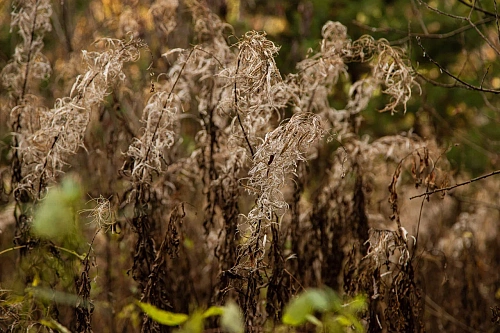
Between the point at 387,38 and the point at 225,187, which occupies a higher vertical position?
the point at 387,38

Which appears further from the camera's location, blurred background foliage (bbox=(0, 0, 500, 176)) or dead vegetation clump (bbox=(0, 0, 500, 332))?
blurred background foliage (bbox=(0, 0, 500, 176))

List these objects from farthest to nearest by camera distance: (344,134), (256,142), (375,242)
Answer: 1. (344,134)
2. (256,142)
3. (375,242)

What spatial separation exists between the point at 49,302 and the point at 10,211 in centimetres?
125

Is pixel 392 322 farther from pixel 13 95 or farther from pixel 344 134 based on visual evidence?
pixel 13 95

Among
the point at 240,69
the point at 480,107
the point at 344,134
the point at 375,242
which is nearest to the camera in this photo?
the point at 240,69

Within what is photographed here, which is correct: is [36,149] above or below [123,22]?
below

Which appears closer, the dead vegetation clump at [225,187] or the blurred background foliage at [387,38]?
the dead vegetation clump at [225,187]

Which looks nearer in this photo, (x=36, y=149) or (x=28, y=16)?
(x=36, y=149)

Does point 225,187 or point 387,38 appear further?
point 387,38

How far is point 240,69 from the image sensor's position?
246cm

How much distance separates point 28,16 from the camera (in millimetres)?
3219

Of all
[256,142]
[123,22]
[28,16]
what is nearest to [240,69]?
[256,142]

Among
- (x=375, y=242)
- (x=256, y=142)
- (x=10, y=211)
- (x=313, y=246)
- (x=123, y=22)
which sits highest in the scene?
(x=123, y=22)

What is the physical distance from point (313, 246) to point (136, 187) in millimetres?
1072
